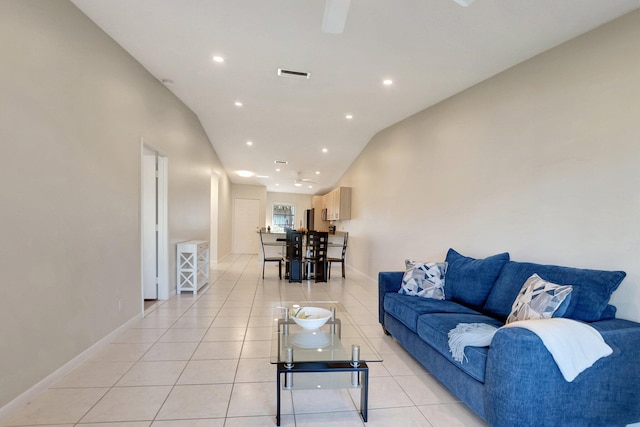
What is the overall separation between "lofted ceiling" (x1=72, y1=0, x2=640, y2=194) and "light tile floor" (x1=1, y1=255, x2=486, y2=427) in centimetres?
255

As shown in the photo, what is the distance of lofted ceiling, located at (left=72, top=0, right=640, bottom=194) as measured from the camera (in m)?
2.19

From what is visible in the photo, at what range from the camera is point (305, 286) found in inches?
215

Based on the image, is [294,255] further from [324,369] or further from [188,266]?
[324,369]

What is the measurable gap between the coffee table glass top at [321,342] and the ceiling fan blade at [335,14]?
2.05 meters

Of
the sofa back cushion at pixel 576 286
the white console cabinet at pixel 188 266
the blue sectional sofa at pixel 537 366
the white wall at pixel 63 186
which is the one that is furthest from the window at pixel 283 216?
the sofa back cushion at pixel 576 286

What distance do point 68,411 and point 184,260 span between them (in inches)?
116

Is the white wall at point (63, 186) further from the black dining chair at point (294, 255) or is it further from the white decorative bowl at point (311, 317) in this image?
the black dining chair at point (294, 255)

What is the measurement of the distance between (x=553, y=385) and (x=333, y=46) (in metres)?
2.99

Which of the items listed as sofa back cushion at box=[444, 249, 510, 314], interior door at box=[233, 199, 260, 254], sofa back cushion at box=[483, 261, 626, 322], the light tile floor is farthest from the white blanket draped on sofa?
interior door at box=[233, 199, 260, 254]

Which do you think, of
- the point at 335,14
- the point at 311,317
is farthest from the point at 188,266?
the point at 335,14

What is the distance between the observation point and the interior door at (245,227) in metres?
10.4

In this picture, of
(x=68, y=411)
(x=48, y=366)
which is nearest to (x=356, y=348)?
(x=68, y=411)

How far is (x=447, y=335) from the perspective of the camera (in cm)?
198

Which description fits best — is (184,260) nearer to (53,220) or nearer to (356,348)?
(53,220)
